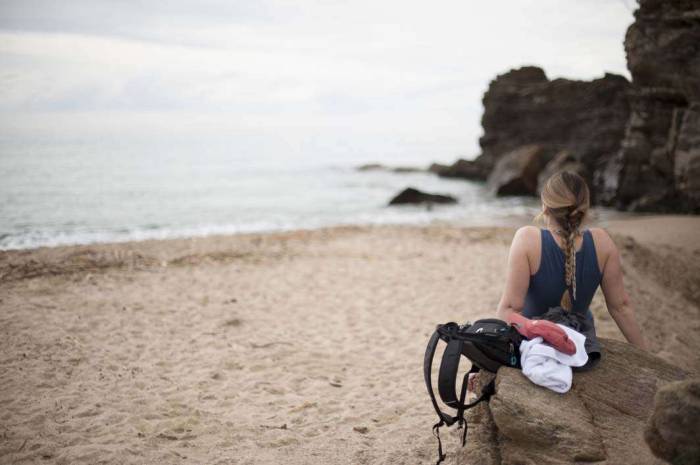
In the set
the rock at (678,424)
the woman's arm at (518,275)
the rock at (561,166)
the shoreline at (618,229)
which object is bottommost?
the shoreline at (618,229)

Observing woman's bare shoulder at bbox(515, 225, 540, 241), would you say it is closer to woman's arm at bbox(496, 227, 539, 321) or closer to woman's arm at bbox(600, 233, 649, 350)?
woman's arm at bbox(496, 227, 539, 321)

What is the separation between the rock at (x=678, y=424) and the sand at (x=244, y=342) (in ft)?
6.86

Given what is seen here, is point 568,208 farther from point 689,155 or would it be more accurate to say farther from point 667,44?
point 667,44

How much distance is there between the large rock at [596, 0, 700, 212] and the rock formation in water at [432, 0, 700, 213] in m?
0.02

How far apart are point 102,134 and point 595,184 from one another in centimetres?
7007

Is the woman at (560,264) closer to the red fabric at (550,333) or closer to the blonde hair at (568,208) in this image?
the blonde hair at (568,208)

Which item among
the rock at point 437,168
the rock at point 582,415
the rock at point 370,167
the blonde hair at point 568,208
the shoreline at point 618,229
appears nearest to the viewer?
the rock at point 582,415

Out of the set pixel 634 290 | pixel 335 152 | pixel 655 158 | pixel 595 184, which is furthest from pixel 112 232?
pixel 335 152

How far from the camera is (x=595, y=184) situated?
23.6 meters

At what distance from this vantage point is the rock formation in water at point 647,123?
13.9 m

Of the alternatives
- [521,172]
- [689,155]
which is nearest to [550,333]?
[689,155]

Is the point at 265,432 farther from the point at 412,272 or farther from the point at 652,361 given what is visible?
the point at 412,272

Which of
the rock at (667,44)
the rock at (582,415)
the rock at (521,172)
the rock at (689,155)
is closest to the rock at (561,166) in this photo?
the rock at (521,172)

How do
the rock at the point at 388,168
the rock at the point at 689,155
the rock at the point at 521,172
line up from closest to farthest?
the rock at the point at 689,155
the rock at the point at 521,172
the rock at the point at 388,168
